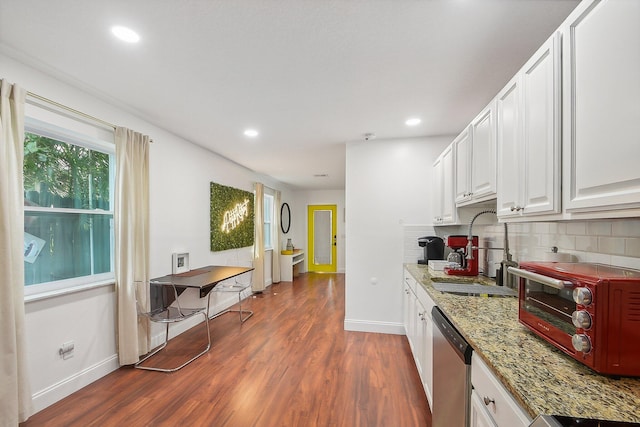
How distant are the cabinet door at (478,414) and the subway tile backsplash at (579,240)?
0.86m

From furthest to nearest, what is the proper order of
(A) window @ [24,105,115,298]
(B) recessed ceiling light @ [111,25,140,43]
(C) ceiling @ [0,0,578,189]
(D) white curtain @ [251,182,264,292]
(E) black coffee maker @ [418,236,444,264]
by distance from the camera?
(D) white curtain @ [251,182,264,292]
(E) black coffee maker @ [418,236,444,264]
(A) window @ [24,105,115,298]
(B) recessed ceiling light @ [111,25,140,43]
(C) ceiling @ [0,0,578,189]

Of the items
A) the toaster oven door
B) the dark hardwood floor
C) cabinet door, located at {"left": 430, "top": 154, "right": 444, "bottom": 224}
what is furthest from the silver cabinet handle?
cabinet door, located at {"left": 430, "top": 154, "right": 444, "bottom": 224}

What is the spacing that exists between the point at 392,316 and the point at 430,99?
2551 millimetres

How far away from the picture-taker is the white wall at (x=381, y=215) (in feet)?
11.4

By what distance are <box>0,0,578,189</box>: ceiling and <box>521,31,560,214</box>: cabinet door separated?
1.34 feet

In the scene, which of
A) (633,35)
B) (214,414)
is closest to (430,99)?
(633,35)

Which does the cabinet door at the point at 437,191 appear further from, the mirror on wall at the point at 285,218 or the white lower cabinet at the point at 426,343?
the mirror on wall at the point at 285,218

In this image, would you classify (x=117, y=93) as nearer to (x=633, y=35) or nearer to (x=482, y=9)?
(x=482, y=9)

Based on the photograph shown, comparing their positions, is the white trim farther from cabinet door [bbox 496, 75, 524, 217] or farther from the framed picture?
cabinet door [bbox 496, 75, 524, 217]

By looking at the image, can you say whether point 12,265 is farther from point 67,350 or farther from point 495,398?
point 495,398

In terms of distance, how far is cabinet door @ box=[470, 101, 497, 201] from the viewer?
173 centimetres

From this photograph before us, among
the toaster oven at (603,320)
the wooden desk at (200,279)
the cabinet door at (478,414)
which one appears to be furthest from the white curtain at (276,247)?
the toaster oven at (603,320)

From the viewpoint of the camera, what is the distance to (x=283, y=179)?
645 centimetres

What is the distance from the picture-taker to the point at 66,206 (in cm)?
232
